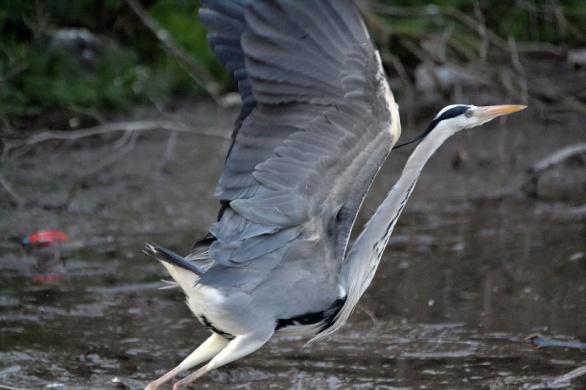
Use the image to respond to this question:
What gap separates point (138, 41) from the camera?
9.04 meters

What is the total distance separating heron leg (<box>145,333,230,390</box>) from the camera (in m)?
4.12

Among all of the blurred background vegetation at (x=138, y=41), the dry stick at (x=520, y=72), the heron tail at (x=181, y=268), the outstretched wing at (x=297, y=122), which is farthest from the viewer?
the blurred background vegetation at (x=138, y=41)

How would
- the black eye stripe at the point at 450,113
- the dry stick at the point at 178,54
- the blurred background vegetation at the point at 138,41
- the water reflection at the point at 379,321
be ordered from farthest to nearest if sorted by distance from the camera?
the blurred background vegetation at the point at 138,41
the dry stick at the point at 178,54
the water reflection at the point at 379,321
the black eye stripe at the point at 450,113

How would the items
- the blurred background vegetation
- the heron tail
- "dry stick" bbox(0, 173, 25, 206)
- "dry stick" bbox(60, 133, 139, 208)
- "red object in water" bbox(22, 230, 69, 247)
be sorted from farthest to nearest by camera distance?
the blurred background vegetation → "dry stick" bbox(60, 133, 139, 208) → "dry stick" bbox(0, 173, 25, 206) → "red object in water" bbox(22, 230, 69, 247) → the heron tail

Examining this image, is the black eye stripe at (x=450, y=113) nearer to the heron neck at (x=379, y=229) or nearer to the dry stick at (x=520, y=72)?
the heron neck at (x=379, y=229)

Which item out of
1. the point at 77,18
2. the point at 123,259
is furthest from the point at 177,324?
the point at 77,18

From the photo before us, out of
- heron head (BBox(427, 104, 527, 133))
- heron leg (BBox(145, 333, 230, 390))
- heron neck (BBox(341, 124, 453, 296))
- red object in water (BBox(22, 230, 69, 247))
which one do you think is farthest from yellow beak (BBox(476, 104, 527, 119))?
red object in water (BBox(22, 230, 69, 247))

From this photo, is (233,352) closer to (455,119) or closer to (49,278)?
(455,119)

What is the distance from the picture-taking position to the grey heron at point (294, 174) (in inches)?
150

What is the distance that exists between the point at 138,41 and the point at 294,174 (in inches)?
211

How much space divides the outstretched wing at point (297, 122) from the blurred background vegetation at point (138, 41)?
11.1ft

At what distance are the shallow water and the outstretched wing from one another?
2.54 ft

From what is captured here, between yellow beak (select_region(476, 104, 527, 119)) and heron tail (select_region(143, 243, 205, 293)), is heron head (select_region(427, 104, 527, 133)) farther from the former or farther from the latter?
heron tail (select_region(143, 243, 205, 293))

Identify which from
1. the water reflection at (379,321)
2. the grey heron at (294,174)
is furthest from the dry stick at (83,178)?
the grey heron at (294,174)
